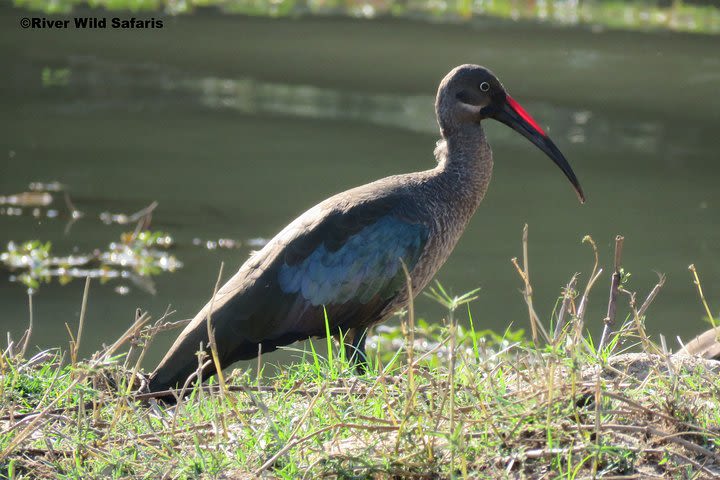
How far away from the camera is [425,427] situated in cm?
292

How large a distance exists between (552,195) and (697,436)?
7.43 m

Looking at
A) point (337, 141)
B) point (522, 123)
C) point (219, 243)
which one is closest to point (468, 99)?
point (522, 123)

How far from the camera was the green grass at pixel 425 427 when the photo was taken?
9.32 feet

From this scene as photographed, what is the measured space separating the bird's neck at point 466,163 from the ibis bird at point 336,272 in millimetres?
15

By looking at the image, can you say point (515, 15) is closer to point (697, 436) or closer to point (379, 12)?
point (379, 12)

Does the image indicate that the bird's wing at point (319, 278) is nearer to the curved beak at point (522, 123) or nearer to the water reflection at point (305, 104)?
the curved beak at point (522, 123)

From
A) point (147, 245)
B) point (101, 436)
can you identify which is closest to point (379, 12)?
point (147, 245)

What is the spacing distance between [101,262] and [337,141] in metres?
4.19

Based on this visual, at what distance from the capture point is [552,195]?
10.3m

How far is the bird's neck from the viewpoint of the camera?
15.9 feet

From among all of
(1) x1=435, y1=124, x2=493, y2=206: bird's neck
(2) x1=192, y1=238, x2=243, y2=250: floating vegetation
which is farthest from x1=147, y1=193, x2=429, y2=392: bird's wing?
(2) x1=192, y1=238, x2=243, y2=250: floating vegetation

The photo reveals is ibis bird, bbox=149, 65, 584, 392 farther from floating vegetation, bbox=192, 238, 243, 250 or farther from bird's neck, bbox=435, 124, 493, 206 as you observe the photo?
floating vegetation, bbox=192, 238, 243, 250

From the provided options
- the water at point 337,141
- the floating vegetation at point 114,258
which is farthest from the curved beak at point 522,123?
the floating vegetation at point 114,258

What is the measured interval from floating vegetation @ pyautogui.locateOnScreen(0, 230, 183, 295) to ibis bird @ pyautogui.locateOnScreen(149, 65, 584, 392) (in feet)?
10.6
